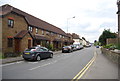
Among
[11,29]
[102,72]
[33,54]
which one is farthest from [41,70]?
[11,29]

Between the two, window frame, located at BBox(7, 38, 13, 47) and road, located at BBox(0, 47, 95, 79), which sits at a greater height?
window frame, located at BBox(7, 38, 13, 47)

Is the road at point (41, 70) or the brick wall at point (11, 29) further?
the brick wall at point (11, 29)

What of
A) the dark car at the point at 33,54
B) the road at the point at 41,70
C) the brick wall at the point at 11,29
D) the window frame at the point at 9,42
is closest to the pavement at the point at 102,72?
the road at the point at 41,70

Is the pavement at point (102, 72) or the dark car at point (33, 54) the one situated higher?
the dark car at point (33, 54)

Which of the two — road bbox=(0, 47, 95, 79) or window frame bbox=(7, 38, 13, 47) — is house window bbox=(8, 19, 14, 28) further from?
road bbox=(0, 47, 95, 79)

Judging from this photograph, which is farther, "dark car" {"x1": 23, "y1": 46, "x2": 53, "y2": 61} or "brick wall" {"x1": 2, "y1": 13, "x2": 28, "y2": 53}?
"brick wall" {"x1": 2, "y1": 13, "x2": 28, "y2": 53}

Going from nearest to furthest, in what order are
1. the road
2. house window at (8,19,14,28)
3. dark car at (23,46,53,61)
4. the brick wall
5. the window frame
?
the road
dark car at (23,46,53,61)
the brick wall
the window frame
house window at (8,19,14,28)

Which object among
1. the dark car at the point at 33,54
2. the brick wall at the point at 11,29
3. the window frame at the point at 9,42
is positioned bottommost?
the dark car at the point at 33,54

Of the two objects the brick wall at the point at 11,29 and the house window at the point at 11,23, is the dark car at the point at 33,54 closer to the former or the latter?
the brick wall at the point at 11,29

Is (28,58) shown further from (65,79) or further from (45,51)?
(65,79)

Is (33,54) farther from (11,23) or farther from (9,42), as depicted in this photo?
(11,23)

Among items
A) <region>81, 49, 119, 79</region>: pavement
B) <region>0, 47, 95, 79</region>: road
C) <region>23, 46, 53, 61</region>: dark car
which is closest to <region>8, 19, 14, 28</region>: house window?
<region>23, 46, 53, 61</region>: dark car

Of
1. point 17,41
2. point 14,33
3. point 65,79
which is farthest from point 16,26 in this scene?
point 65,79

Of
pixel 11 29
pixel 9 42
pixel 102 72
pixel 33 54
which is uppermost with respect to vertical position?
pixel 11 29
